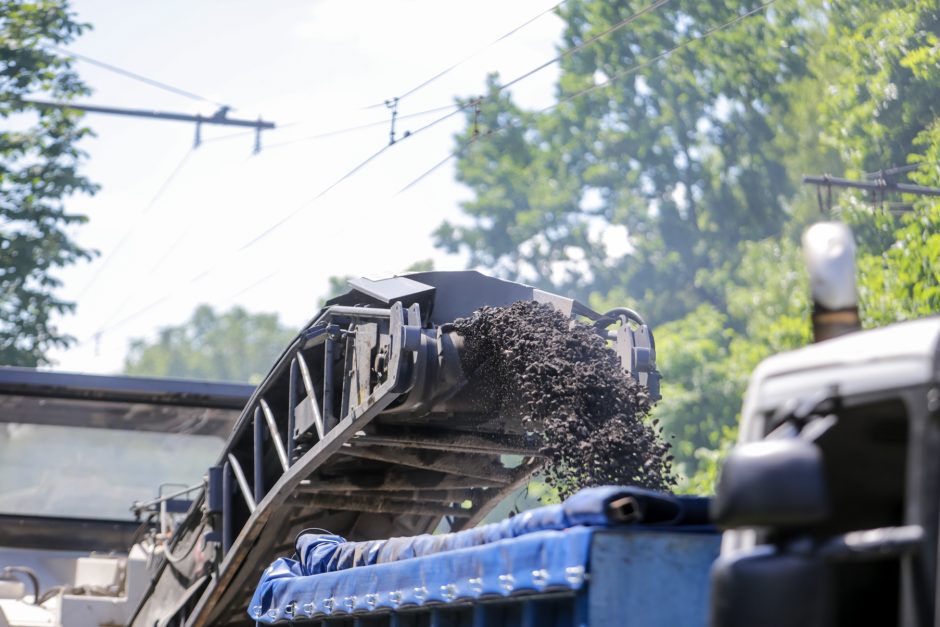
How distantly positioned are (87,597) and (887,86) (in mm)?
17310

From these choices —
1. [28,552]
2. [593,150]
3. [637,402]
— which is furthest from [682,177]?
[637,402]

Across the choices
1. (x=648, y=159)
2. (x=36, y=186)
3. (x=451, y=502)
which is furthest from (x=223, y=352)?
(x=451, y=502)

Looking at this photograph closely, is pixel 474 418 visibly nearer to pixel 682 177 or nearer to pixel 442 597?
pixel 442 597

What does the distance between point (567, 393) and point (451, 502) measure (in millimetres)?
3289

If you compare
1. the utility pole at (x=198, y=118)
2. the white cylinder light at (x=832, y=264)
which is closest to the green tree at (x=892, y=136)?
the utility pole at (x=198, y=118)

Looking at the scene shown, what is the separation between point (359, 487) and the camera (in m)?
10.4

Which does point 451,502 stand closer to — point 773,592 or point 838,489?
point 838,489

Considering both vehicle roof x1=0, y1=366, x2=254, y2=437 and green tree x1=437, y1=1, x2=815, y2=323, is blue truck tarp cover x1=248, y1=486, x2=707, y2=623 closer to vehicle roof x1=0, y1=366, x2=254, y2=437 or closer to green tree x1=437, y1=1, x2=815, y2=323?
vehicle roof x1=0, y1=366, x2=254, y2=437

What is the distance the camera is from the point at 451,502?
1083 centimetres

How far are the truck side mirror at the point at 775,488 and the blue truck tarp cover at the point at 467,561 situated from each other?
57.9 inches

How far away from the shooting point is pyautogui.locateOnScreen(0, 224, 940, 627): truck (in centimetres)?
289

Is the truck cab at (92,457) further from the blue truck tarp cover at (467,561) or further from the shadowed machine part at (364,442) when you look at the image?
the blue truck tarp cover at (467,561)

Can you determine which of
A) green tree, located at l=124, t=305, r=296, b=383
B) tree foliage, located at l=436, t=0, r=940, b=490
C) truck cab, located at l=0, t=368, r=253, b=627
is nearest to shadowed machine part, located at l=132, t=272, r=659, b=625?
truck cab, located at l=0, t=368, r=253, b=627

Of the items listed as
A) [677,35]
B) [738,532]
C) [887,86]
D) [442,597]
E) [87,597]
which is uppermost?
[677,35]
